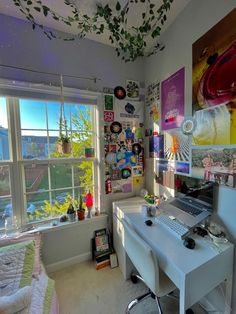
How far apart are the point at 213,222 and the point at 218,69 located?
3.86ft

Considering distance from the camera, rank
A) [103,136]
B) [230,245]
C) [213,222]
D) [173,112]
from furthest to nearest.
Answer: [103,136]
[173,112]
[213,222]
[230,245]

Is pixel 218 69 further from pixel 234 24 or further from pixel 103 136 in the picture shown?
pixel 103 136

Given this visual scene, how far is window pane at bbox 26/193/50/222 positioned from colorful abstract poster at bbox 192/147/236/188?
159 cm

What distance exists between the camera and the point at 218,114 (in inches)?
46.4

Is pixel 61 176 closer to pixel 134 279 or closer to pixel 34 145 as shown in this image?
pixel 34 145

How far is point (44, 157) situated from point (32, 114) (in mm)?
473

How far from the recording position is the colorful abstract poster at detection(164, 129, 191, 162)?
1.48 meters

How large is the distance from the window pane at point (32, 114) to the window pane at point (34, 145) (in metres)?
0.07

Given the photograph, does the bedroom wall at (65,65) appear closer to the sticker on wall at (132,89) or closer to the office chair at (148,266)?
the sticker on wall at (132,89)

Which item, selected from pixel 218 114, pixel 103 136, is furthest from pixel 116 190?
pixel 218 114

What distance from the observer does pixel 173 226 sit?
1.29 metres

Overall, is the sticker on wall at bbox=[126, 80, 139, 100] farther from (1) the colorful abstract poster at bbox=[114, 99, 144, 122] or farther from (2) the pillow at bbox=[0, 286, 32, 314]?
(2) the pillow at bbox=[0, 286, 32, 314]

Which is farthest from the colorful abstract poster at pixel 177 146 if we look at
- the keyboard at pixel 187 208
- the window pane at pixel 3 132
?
the window pane at pixel 3 132

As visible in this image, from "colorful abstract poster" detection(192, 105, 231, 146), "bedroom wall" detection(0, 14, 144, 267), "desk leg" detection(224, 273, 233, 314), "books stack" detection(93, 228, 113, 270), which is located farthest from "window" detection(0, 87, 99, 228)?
"desk leg" detection(224, 273, 233, 314)
